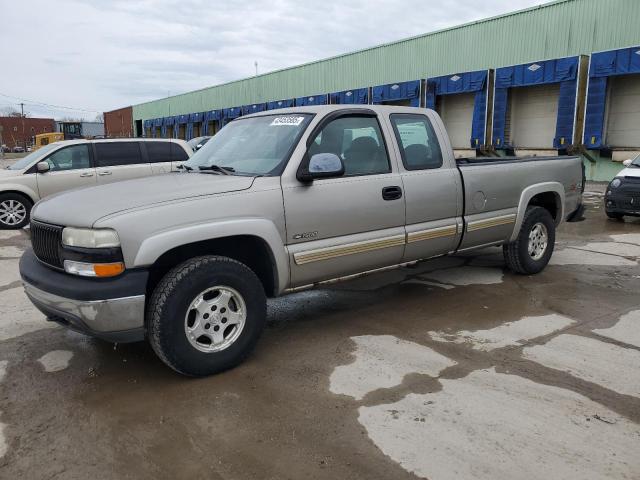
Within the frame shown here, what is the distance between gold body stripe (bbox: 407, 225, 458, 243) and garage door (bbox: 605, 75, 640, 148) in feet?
48.3

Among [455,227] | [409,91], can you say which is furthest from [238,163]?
[409,91]

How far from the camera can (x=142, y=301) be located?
3.21m

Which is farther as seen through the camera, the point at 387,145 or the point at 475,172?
the point at 475,172

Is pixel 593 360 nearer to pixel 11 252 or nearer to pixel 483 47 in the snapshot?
pixel 11 252

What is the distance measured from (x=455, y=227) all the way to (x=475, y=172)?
2.03ft

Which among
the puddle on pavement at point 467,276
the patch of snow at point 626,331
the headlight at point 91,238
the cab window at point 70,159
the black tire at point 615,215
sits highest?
the cab window at point 70,159

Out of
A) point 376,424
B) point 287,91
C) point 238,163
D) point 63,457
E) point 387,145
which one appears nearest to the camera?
point 63,457

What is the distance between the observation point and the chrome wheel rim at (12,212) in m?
9.64

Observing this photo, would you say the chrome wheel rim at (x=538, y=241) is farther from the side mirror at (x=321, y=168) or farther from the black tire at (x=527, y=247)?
the side mirror at (x=321, y=168)

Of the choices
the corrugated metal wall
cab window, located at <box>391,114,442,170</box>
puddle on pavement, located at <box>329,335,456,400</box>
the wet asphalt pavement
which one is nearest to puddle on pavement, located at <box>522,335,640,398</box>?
the wet asphalt pavement

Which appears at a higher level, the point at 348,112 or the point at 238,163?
the point at 348,112

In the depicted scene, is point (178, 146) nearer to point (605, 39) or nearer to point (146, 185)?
point (146, 185)

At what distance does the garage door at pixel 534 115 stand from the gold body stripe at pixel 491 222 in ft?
48.8

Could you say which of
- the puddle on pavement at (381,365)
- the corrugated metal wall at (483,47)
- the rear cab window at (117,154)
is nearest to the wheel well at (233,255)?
the puddle on pavement at (381,365)
